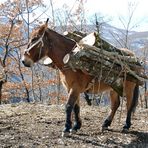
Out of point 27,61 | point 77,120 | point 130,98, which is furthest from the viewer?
point 130,98

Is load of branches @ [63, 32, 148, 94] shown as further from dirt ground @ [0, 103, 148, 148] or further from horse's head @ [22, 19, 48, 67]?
dirt ground @ [0, 103, 148, 148]

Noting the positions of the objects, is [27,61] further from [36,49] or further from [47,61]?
[47,61]

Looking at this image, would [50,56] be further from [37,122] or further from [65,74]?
[37,122]

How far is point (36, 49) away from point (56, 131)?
5.68ft

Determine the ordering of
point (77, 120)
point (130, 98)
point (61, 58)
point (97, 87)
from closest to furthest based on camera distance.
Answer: point (61, 58), point (97, 87), point (77, 120), point (130, 98)

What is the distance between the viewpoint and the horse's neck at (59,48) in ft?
24.0

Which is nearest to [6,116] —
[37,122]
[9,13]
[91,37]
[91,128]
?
[37,122]

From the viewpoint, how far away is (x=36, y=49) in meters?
7.17

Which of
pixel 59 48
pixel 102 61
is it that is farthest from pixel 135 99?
pixel 59 48

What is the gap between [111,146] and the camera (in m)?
6.62

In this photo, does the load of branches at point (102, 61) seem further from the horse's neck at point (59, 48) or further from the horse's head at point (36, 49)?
the horse's head at point (36, 49)

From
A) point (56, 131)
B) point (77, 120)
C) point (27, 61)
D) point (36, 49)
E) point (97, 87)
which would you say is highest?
point (36, 49)

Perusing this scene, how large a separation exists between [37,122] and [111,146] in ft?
7.78

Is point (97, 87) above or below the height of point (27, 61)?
below
